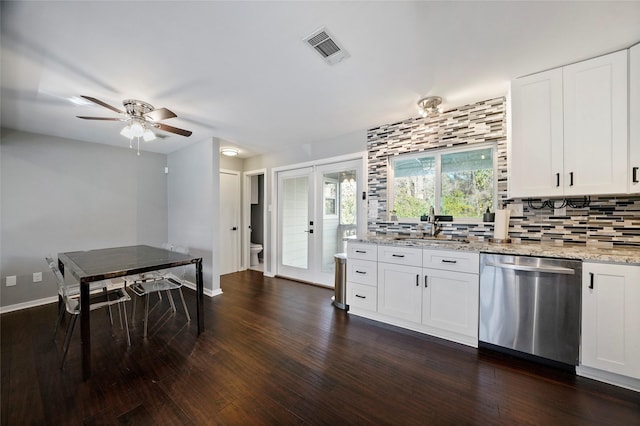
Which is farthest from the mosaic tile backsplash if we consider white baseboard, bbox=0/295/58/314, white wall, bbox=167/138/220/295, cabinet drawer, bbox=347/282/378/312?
white baseboard, bbox=0/295/58/314

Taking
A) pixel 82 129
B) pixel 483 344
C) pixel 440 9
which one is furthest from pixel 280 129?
pixel 483 344

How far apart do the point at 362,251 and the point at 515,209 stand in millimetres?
1624

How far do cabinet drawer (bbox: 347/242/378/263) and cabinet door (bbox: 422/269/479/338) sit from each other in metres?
0.57

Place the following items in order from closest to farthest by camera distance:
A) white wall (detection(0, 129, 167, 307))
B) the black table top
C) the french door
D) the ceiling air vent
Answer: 1. the ceiling air vent
2. the black table top
3. white wall (detection(0, 129, 167, 307))
4. the french door

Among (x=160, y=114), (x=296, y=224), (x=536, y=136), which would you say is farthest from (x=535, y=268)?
(x=160, y=114)

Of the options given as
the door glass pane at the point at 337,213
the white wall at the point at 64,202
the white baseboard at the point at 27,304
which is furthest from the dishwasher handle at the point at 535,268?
the white baseboard at the point at 27,304

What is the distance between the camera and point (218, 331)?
8.50ft

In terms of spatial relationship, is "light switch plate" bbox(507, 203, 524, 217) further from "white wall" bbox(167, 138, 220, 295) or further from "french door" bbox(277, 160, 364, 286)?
"white wall" bbox(167, 138, 220, 295)

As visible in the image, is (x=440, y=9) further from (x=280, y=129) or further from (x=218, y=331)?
(x=218, y=331)

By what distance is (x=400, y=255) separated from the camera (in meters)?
2.60

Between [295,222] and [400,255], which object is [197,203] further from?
[400,255]

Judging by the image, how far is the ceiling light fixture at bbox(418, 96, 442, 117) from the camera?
2.52 metres

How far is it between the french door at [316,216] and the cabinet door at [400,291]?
1.05 meters

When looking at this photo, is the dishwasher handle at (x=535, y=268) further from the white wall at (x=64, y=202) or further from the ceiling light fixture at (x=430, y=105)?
the white wall at (x=64, y=202)
